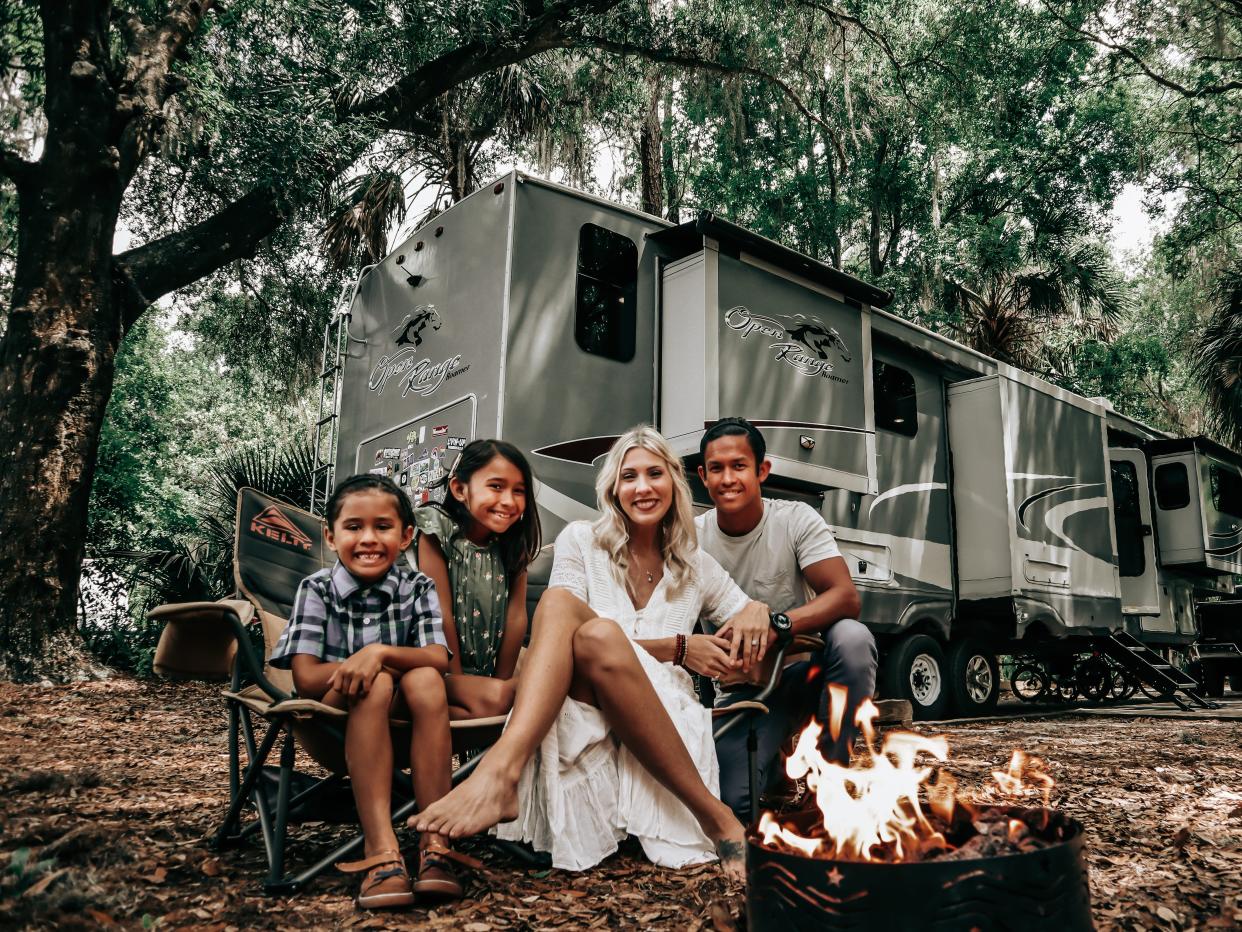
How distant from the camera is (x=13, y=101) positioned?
8.91 m

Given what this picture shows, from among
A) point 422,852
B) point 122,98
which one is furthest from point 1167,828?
point 122,98

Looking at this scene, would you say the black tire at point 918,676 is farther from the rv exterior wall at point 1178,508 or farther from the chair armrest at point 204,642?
the chair armrest at point 204,642

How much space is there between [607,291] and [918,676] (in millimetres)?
3645

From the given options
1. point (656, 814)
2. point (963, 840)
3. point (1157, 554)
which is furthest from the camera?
point (1157, 554)

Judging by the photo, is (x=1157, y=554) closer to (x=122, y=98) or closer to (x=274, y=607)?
(x=274, y=607)

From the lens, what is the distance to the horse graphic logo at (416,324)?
208 inches

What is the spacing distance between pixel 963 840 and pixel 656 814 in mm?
940

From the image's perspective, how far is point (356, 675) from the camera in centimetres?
210

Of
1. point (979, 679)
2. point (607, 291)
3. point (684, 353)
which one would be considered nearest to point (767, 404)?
point (684, 353)

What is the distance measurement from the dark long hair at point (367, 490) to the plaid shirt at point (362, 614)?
0.16 meters

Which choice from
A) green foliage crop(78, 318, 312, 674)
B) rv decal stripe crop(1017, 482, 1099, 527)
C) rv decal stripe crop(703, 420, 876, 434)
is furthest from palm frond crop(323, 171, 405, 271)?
rv decal stripe crop(1017, 482, 1099, 527)

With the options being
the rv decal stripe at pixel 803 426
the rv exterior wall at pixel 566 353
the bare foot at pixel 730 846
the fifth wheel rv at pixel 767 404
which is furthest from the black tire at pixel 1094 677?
the bare foot at pixel 730 846

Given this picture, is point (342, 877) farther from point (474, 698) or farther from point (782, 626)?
point (782, 626)

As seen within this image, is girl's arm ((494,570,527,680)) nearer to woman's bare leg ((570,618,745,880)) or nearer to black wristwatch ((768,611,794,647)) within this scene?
woman's bare leg ((570,618,745,880))
